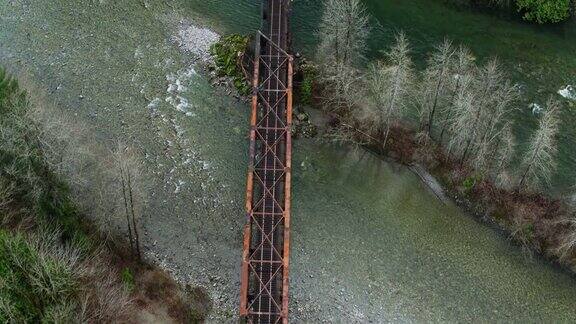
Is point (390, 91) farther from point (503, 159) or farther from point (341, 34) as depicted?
point (503, 159)

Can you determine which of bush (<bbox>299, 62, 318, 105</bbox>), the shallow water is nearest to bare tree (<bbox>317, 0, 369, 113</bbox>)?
bush (<bbox>299, 62, 318, 105</bbox>)

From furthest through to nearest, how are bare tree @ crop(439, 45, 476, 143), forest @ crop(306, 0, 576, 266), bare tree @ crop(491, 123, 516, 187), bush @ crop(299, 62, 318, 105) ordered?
1. bush @ crop(299, 62, 318, 105)
2. bare tree @ crop(491, 123, 516, 187)
3. bare tree @ crop(439, 45, 476, 143)
4. forest @ crop(306, 0, 576, 266)

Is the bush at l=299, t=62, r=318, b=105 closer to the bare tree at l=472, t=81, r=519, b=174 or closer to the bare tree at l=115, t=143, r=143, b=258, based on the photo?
the bare tree at l=472, t=81, r=519, b=174

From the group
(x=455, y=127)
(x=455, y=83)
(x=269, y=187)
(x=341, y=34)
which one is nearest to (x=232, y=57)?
(x=341, y=34)

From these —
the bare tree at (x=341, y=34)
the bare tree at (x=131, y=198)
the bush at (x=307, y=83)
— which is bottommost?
the bare tree at (x=131, y=198)

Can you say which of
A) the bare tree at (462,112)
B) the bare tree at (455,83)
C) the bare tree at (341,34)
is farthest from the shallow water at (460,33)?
the bare tree at (462,112)

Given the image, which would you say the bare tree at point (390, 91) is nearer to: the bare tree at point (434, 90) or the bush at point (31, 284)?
the bare tree at point (434, 90)
